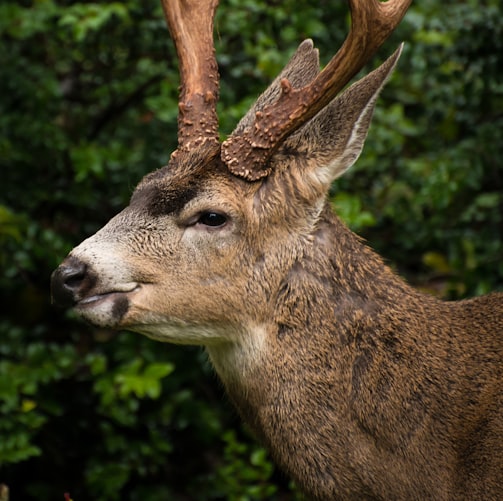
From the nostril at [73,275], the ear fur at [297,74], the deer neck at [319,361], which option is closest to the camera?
the nostril at [73,275]

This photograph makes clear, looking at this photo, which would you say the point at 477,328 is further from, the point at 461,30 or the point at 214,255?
the point at 461,30

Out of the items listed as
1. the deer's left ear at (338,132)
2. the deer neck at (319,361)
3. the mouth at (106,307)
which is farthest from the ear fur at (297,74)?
the mouth at (106,307)

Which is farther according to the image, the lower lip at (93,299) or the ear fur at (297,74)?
the ear fur at (297,74)

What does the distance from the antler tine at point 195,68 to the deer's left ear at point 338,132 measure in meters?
0.38

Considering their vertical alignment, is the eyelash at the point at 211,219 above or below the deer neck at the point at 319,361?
above

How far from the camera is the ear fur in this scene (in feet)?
13.8

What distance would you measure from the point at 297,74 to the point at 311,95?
0.68 m

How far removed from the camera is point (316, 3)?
573 centimetres

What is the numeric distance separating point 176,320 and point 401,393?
2.95ft

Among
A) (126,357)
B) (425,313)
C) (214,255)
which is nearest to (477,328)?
(425,313)

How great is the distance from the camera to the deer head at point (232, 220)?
3.55 meters

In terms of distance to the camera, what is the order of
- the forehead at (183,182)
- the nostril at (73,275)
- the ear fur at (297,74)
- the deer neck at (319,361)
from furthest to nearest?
1. the ear fur at (297,74)
2. the forehead at (183,182)
3. the deer neck at (319,361)
4. the nostril at (73,275)

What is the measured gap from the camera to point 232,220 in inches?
145

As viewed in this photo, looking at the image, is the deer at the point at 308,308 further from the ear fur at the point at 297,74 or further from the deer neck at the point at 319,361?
the ear fur at the point at 297,74
